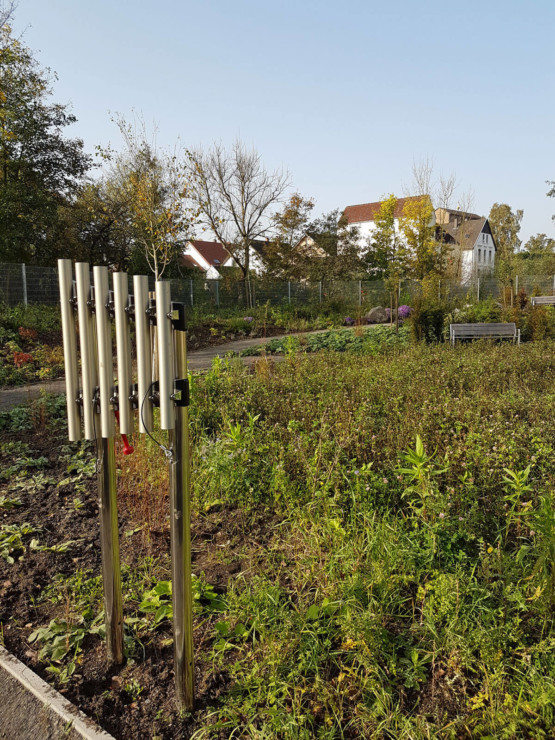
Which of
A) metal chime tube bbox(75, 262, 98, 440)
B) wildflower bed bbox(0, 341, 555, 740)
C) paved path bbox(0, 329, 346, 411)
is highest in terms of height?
metal chime tube bbox(75, 262, 98, 440)

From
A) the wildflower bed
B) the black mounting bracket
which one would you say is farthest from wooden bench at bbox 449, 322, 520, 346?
the black mounting bracket

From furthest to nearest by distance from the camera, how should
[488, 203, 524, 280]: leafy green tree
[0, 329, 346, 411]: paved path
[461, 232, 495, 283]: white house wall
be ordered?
[488, 203, 524, 280]: leafy green tree → [461, 232, 495, 283]: white house wall → [0, 329, 346, 411]: paved path

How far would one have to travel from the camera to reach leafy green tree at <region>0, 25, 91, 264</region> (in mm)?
17344

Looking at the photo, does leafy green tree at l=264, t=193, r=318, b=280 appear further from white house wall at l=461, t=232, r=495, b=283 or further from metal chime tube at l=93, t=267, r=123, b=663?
metal chime tube at l=93, t=267, r=123, b=663

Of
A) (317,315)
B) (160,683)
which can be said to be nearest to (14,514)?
(160,683)

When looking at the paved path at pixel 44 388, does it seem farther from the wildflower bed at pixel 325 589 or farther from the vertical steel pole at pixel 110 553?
the vertical steel pole at pixel 110 553

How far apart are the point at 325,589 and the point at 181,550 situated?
83 centimetres

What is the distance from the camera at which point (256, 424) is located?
4.74 meters

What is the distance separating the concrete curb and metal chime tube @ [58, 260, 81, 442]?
3.18ft

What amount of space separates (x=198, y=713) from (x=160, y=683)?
0.23 metres

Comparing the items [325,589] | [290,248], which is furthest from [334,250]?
[325,589]

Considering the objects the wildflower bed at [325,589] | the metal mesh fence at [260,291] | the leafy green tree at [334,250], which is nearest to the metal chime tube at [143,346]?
the wildflower bed at [325,589]

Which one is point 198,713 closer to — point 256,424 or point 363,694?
point 363,694

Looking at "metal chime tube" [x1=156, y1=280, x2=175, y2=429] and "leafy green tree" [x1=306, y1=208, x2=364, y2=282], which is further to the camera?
"leafy green tree" [x1=306, y1=208, x2=364, y2=282]
